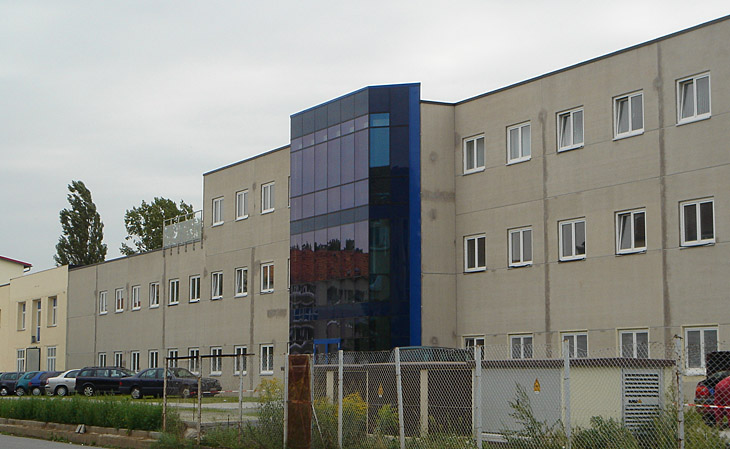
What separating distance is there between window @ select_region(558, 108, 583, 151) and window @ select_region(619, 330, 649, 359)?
19.9 feet

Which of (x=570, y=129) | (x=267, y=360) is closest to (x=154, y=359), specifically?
(x=267, y=360)

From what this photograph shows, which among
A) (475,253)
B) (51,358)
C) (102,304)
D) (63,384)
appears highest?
(475,253)

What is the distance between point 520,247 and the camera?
106 feet

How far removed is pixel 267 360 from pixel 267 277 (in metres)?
3.64

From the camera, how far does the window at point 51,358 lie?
6228cm

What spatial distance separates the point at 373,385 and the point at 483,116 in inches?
603

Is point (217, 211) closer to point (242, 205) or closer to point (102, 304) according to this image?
point (242, 205)

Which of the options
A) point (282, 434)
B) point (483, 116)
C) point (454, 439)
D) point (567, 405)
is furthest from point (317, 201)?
Answer: point (567, 405)

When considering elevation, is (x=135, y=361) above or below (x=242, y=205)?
below

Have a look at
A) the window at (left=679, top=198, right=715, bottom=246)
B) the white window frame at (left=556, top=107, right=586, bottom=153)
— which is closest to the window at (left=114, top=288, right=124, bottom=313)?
the white window frame at (left=556, top=107, right=586, bottom=153)

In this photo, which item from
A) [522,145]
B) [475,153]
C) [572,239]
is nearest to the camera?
[572,239]

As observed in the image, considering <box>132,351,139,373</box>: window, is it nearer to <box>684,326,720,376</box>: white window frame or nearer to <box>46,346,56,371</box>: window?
<box>46,346,56,371</box>: window

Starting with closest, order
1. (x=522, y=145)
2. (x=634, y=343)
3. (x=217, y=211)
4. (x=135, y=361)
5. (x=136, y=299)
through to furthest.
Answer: (x=634, y=343), (x=522, y=145), (x=217, y=211), (x=135, y=361), (x=136, y=299)

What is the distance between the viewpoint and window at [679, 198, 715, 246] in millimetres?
26438
